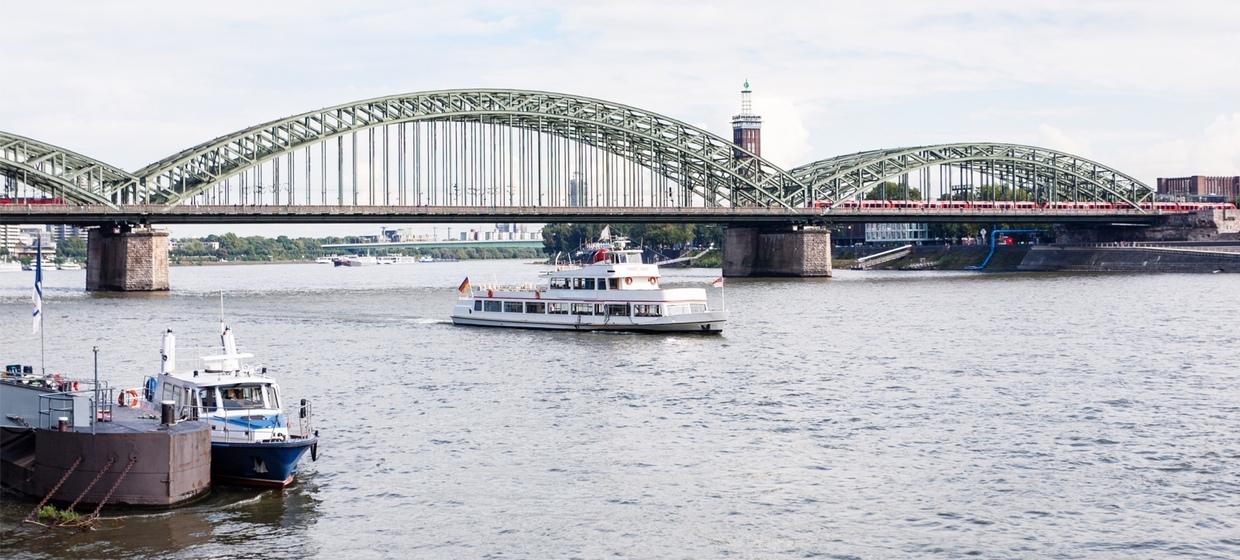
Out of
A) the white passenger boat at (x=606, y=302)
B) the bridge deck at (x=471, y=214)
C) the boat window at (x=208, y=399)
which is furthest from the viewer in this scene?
the bridge deck at (x=471, y=214)

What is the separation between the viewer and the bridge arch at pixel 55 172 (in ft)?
437

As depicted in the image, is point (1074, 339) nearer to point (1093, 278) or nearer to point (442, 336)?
point (442, 336)

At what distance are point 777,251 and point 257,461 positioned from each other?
139231mm

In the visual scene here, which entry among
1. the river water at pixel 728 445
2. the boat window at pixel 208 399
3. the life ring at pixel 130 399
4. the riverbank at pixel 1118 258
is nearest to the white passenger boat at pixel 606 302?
the river water at pixel 728 445

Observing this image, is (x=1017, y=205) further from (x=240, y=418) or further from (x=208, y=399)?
(x=240, y=418)

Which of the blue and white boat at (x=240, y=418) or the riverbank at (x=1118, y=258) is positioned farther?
the riverbank at (x=1118, y=258)

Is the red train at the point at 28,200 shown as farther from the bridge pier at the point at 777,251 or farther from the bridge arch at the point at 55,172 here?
the bridge pier at the point at 777,251

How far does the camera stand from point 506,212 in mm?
141125

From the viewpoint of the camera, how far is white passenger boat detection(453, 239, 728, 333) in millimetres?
78750

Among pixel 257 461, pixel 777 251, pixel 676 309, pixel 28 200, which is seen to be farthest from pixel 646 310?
pixel 777 251

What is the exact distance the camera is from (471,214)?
13962 centimetres

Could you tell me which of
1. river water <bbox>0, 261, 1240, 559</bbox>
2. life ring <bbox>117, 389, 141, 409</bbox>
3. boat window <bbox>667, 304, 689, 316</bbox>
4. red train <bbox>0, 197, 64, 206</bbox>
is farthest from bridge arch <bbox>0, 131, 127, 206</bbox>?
life ring <bbox>117, 389, 141, 409</bbox>

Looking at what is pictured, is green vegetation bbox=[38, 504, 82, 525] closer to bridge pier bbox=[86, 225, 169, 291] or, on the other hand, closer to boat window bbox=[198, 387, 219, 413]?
boat window bbox=[198, 387, 219, 413]

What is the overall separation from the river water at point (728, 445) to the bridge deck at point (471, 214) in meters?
47.0
